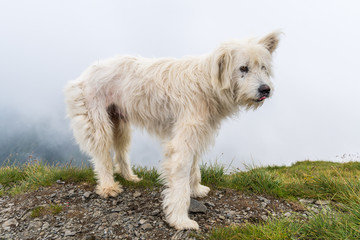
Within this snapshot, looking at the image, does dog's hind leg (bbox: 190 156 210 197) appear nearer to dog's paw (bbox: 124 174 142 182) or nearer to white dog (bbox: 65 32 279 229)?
white dog (bbox: 65 32 279 229)

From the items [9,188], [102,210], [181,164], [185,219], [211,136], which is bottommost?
[9,188]

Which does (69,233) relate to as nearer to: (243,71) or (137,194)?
(137,194)

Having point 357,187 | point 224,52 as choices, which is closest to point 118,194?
point 224,52

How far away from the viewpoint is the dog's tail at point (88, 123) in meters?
5.89

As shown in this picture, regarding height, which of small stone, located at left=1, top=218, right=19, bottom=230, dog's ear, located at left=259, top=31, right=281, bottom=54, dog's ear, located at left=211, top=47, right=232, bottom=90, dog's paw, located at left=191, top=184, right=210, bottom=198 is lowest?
small stone, located at left=1, top=218, right=19, bottom=230

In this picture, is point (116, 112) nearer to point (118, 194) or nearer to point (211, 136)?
point (118, 194)

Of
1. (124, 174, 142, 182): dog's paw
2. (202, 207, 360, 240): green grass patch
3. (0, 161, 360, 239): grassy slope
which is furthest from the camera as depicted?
(124, 174, 142, 182): dog's paw

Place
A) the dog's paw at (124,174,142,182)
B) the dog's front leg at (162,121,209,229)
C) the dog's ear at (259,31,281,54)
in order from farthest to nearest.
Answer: the dog's paw at (124,174,142,182), the dog's ear at (259,31,281,54), the dog's front leg at (162,121,209,229)

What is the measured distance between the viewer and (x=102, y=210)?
18.8 feet

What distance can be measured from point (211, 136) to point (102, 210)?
2.63 metres

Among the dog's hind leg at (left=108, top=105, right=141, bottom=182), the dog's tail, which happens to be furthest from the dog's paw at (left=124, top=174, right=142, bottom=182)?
the dog's tail

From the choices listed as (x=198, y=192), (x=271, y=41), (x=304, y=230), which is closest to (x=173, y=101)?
(x=271, y=41)

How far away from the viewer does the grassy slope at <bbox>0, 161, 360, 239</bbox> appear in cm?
413

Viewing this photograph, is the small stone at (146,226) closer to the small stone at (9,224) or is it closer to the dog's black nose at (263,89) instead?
the small stone at (9,224)
